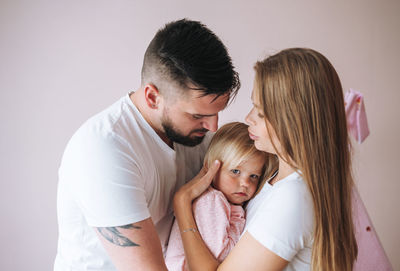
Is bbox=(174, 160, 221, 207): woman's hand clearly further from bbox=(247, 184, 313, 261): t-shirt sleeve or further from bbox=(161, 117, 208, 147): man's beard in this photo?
bbox=(247, 184, 313, 261): t-shirt sleeve

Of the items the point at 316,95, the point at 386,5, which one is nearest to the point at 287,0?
the point at 386,5

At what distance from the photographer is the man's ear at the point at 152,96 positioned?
1183 mm

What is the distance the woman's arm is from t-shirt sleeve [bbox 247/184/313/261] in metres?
0.03

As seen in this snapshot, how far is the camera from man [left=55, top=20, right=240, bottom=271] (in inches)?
38.5

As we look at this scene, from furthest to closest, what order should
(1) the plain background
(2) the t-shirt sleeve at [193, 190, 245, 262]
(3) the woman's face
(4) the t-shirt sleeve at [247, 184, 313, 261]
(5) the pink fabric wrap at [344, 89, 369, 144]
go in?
(5) the pink fabric wrap at [344, 89, 369, 144]
(1) the plain background
(2) the t-shirt sleeve at [193, 190, 245, 262]
(3) the woman's face
(4) the t-shirt sleeve at [247, 184, 313, 261]

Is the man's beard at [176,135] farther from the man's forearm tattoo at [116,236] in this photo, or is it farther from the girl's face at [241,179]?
the man's forearm tattoo at [116,236]

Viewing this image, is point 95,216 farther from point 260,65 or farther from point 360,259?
point 360,259

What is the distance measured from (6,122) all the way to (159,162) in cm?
98

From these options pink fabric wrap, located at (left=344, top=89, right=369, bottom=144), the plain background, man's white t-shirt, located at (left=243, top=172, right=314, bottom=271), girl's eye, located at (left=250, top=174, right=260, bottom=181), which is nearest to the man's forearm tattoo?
man's white t-shirt, located at (left=243, top=172, right=314, bottom=271)

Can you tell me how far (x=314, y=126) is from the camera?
936mm

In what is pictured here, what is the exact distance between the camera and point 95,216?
3.23 ft

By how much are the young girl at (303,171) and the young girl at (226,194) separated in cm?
21

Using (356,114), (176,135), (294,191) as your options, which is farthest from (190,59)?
(356,114)

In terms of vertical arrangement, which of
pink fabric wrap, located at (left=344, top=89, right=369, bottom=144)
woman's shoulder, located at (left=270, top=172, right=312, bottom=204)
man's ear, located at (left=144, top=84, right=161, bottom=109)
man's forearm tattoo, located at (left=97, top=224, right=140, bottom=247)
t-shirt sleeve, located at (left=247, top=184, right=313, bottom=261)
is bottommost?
pink fabric wrap, located at (left=344, top=89, right=369, bottom=144)
